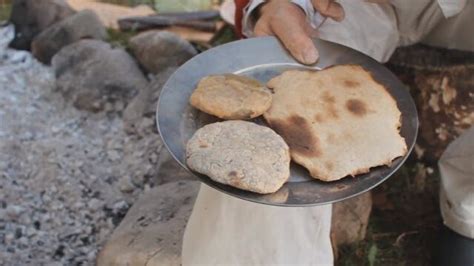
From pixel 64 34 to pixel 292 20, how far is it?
→ 1324 millimetres

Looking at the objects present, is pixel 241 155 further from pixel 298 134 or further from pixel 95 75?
pixel 95 75

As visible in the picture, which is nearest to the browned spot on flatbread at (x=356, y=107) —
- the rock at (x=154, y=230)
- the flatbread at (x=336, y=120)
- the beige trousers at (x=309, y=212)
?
the flatbread at (x=336, y=120)

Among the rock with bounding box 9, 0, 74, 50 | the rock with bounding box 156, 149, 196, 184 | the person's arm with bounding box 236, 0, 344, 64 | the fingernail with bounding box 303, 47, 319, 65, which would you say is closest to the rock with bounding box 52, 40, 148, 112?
the rock with bounding box 9, 0, 74, 50

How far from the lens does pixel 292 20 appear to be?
1.42 meters

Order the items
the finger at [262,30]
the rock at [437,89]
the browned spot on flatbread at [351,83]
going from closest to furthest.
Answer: the browned spot on flatbread at [351,83]
the finger at [262,30]
the rock at [437,89]

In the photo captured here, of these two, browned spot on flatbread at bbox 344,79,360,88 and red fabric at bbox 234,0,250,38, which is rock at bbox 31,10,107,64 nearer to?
red fabric at bbox 234,0,250,38

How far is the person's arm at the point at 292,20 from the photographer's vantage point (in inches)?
54.5

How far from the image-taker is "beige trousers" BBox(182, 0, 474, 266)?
4.56 feet

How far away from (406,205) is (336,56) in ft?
2.68

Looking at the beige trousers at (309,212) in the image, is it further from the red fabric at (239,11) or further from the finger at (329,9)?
the red fabric at (239,11)

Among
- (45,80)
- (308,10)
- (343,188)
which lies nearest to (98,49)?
(45,80)

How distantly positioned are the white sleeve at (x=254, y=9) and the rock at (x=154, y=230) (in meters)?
0.45

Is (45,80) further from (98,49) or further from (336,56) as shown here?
(336,56)

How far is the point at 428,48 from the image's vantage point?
71.4 inches
